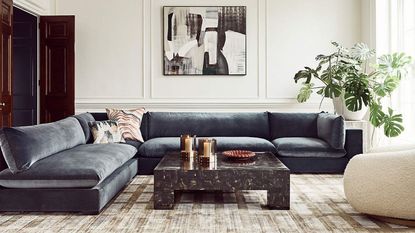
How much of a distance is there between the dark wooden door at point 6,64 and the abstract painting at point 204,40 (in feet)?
5.98

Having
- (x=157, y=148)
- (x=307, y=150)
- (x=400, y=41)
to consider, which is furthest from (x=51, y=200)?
(x=400, y=41)

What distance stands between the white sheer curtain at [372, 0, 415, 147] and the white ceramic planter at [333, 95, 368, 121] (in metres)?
0.42

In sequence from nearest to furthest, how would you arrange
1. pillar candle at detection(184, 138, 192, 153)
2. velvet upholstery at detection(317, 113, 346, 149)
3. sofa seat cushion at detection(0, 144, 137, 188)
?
sofa seat cushion at detection(0, 144, 137, 188) < pillar candle at detection(184, 138, 192, 153) < velvet upholstery at detection(317, 113, 346, 149)

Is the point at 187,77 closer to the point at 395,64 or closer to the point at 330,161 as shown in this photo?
the point at 330,161

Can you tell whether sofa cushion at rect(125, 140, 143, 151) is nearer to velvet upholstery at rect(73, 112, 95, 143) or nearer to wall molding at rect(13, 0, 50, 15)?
velvet upholstery at rect(73, 112, 95, 143)

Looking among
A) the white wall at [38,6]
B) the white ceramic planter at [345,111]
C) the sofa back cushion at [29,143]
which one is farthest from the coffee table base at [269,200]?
the white wall at [38,6]

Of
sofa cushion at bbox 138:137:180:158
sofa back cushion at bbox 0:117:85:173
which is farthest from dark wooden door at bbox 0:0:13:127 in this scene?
sofa cushion at bbox 138:137:180:158

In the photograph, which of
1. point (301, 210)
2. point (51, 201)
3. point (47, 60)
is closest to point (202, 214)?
point (301, 210)

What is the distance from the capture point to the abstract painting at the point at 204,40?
5.71 meters

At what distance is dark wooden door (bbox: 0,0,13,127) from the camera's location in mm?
4629

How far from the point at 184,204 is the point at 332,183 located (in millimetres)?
1620

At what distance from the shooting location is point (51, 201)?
2.98 m

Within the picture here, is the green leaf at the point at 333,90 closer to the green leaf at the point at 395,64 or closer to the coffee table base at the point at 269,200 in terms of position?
the green leaf at the point at 395,64

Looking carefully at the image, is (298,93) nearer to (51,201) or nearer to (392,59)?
(392,59)
